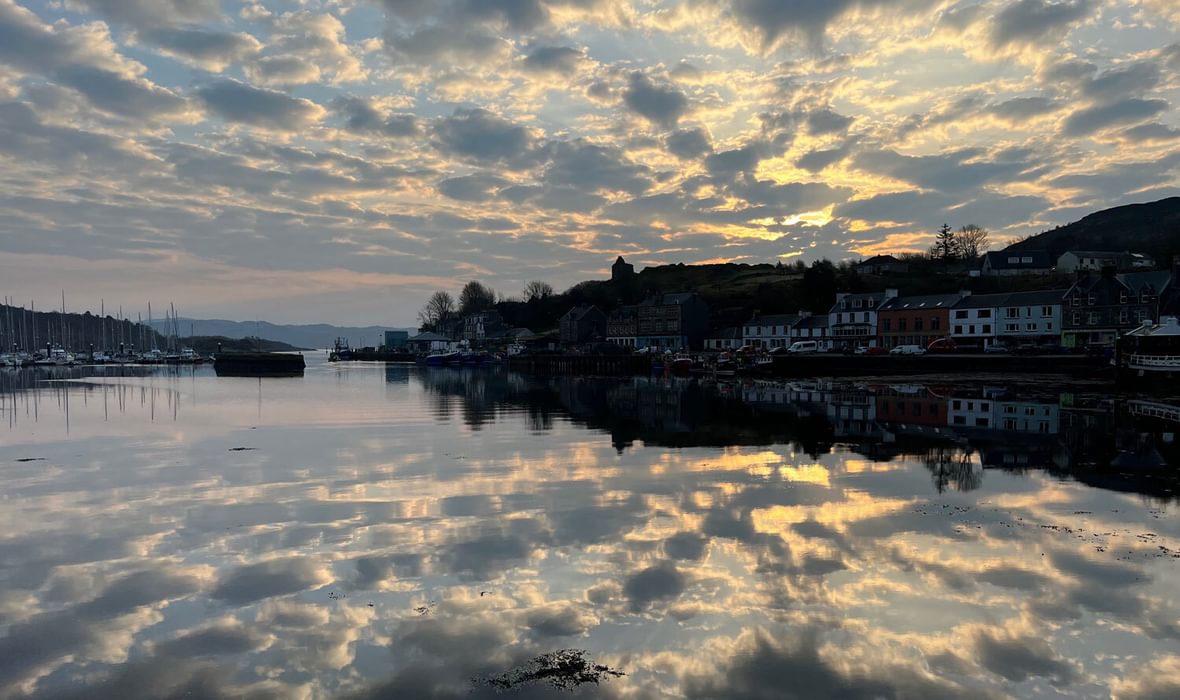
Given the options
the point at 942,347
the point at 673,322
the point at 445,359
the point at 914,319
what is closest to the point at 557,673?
the point at 942,347

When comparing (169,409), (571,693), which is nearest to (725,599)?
(571,693)

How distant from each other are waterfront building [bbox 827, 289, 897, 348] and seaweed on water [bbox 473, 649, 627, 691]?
4460 inches

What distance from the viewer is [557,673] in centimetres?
941

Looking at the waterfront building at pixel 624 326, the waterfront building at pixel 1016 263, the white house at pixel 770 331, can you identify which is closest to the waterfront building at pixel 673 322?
the waterfront building at pixel 624 326

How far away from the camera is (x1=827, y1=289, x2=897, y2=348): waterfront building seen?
118 meters

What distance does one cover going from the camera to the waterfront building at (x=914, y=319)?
107875 millimetres

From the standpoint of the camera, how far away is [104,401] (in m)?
55.5

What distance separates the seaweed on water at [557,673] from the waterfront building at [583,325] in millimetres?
155846

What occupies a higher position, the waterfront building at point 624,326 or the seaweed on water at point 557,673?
the waterfront building at point 624,326

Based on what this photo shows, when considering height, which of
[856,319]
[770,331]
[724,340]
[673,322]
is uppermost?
[673,322]

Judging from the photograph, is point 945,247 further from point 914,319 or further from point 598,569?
point 598,569

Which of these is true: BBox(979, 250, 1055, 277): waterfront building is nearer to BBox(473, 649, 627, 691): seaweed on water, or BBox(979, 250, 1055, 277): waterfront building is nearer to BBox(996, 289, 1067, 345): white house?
BBox(996, 289, 1067, 345): white house

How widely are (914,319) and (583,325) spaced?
7414cm

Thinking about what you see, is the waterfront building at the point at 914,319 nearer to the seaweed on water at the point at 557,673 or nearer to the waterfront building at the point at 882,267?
the waterfront building at the point at 882,267
